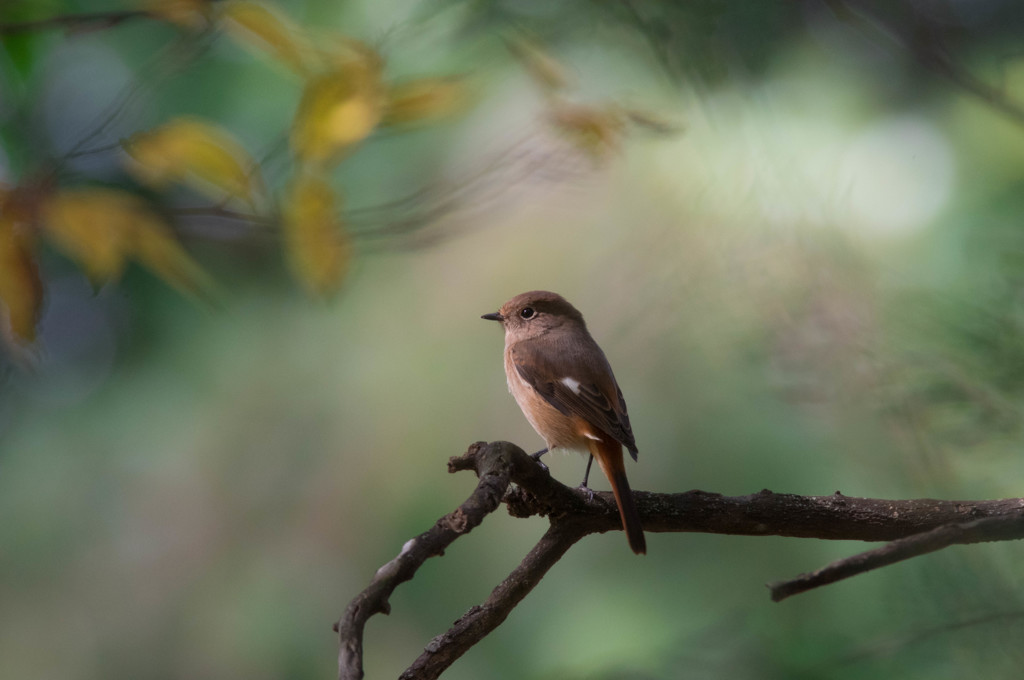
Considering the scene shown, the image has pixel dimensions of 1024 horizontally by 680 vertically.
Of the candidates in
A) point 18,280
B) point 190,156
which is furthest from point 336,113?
point 18,280

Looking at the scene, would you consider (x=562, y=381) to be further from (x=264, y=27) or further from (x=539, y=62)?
(x=264, y=27)

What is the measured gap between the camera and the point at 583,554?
2109mm

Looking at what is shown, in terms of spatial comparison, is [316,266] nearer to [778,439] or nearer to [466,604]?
[466,604]

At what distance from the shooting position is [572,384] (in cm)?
170

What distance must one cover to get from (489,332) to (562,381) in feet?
2.45

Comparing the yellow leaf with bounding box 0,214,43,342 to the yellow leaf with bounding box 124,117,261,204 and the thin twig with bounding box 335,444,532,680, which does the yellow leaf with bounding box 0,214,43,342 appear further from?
the thin twig with bounding box 335,444,532,680

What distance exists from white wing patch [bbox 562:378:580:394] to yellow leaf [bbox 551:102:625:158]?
1.69 ft

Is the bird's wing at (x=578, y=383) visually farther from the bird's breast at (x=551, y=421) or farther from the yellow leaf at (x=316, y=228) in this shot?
the yellow leaf at (x=316, y=228)

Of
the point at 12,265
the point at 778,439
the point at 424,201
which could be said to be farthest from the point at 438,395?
the point at 12,265

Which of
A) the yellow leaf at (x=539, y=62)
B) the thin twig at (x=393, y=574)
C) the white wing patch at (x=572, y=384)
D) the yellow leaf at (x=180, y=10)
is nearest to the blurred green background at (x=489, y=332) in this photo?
the yellow leaf at (x=539, y=62)

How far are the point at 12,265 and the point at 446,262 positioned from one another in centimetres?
133

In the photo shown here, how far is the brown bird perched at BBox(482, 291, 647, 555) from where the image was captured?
1568 millimetres

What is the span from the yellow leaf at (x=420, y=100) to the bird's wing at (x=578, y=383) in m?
0.60

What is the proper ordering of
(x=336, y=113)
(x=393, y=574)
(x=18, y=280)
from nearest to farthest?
(x=393, y=574) < (x=18, y=280) < (x=336, y=113)
